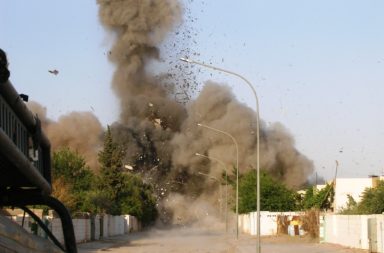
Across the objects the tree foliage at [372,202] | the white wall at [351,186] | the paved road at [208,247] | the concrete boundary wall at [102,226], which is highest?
the white wall at [351,186]

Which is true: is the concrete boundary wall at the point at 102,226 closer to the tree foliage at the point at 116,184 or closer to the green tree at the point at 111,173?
the tree foliage at the point at 116,184

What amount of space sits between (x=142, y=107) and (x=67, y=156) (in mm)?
44100

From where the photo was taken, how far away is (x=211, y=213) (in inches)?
4589

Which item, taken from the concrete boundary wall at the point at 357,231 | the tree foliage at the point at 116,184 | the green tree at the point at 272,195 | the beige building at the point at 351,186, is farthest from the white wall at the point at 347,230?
the tree foliage at the point at 116,184

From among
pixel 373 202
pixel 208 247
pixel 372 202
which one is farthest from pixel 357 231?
pixel 208 247

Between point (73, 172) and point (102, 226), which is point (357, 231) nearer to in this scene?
point (102, 226)

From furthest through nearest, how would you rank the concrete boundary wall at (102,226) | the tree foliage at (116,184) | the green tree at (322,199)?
the tree foliage at (116,184)
the green tree at (322,199)
the concrete boundary wall at (102,226)

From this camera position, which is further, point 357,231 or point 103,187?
point 103,187

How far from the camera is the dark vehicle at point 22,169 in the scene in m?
3.64

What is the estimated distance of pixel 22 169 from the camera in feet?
14.5

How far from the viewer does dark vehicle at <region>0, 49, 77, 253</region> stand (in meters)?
3.64

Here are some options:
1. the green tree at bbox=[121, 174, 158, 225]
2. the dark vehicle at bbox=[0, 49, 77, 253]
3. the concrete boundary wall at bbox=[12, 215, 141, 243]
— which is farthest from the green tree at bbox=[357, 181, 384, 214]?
the green tree at bbox=[121, 174, 158, 225]

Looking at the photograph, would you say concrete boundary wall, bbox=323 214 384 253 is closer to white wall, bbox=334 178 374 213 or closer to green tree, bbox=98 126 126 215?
white wall, bbox=334 178 374 213

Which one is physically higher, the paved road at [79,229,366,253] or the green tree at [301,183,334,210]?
the green tree at [301,183,334,210]
